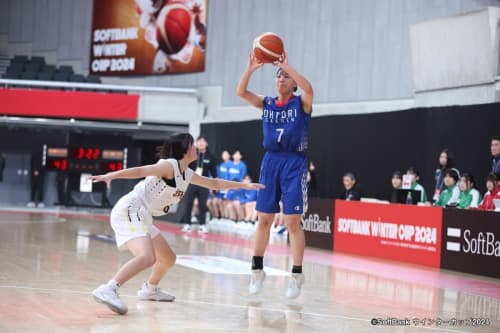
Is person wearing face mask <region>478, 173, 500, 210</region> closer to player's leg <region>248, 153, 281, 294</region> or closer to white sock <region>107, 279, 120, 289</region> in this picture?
player's leg <region>248, 153, 281, 294</region>

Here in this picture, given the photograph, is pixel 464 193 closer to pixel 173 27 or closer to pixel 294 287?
pixel 294 287

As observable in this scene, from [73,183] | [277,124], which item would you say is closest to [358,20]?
[73,183]

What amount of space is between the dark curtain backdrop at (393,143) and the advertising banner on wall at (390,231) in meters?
1.70

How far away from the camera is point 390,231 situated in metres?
12.7

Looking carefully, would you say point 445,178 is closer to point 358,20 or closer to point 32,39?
point 358,20

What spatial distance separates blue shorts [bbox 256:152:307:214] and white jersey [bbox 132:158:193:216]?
3.30ft

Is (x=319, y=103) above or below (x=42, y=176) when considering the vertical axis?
above

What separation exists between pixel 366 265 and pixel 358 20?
8692mm

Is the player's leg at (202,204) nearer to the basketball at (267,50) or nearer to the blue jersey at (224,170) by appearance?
the blue jersey at (224,170)

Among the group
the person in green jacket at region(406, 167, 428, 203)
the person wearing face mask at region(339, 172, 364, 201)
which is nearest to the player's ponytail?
the person in green jacket at region(406, 167, 428, 203)

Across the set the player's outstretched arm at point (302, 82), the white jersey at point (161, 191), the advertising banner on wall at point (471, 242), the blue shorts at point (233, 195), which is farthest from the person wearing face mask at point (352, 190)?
the white jersey at point (161, 191)

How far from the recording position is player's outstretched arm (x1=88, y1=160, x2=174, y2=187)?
18.8 ft

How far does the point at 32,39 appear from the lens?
95.0 feet

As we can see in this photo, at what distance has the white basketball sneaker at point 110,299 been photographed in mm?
5822
